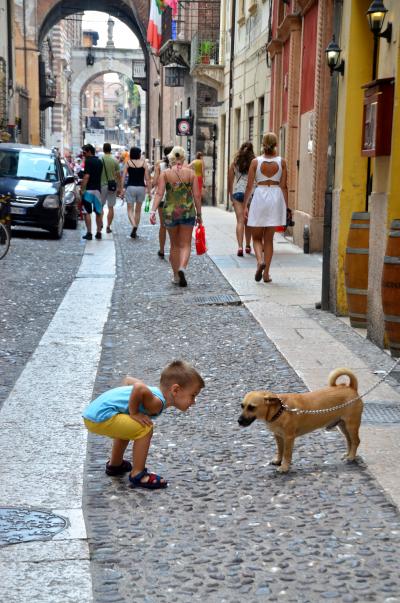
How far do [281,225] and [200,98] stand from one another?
24430 mm

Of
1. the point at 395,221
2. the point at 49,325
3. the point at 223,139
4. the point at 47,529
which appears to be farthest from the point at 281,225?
the point at 223,139

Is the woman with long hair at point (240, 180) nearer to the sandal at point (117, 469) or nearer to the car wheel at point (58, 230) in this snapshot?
the car wheel at point (58, 230)

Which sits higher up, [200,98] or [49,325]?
[200,98]

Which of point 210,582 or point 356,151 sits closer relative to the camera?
point 210,582

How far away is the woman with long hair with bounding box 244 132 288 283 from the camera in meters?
11.2

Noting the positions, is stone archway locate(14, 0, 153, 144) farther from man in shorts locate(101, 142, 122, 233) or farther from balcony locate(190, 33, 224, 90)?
man in shorts locate(101, 142, 122, 233)

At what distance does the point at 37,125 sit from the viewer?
48.8m

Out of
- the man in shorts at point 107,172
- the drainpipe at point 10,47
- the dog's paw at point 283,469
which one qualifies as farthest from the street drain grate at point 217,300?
the drainpipe at point 10,47

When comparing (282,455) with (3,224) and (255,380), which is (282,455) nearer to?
(255,380)

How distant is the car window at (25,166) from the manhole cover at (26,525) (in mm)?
15135

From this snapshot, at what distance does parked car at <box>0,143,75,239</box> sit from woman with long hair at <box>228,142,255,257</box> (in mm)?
4735

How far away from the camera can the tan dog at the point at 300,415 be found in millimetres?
4379

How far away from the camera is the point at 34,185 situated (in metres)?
18.3

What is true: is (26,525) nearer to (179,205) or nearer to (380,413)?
(380,413)
